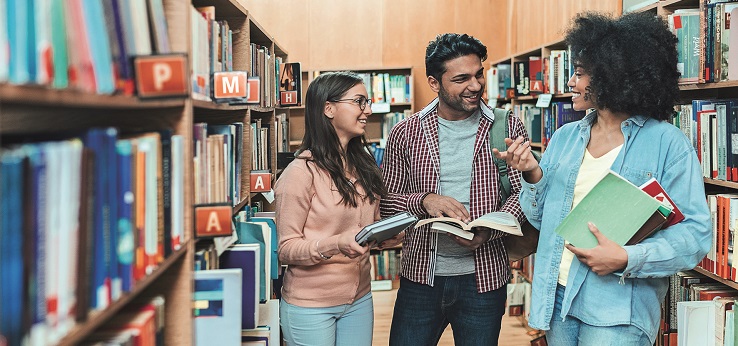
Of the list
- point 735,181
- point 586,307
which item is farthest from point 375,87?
point 586,307

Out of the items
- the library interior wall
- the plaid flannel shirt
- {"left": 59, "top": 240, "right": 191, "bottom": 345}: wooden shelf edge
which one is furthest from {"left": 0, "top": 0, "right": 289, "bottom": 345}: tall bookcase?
the library interior wall

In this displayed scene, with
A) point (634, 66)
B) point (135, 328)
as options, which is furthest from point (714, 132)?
point (135, 328)

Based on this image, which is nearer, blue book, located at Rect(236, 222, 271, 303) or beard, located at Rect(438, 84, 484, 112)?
blue book, located at Rect(236, 222, 271, 303)

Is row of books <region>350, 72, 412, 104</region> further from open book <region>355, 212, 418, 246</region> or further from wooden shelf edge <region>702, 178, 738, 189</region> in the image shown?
open book <region>355, 212, 418, 246</region>

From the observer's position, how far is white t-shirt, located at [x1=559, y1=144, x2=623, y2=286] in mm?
1851

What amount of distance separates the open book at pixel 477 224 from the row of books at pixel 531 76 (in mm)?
2111

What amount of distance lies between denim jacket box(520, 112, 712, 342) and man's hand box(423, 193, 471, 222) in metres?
0.29

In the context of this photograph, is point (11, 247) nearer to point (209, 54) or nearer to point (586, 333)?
point (209, 54)

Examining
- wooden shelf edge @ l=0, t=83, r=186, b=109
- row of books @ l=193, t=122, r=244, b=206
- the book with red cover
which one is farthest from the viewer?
the book with red cover

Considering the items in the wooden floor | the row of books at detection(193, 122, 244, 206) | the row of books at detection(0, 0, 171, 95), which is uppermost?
the row of books at detection(0, 0, 171, 95)

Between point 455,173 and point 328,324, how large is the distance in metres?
0.69

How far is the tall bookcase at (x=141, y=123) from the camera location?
2.81ft

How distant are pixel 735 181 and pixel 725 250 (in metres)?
0.24

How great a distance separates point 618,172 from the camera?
5.95 ft
